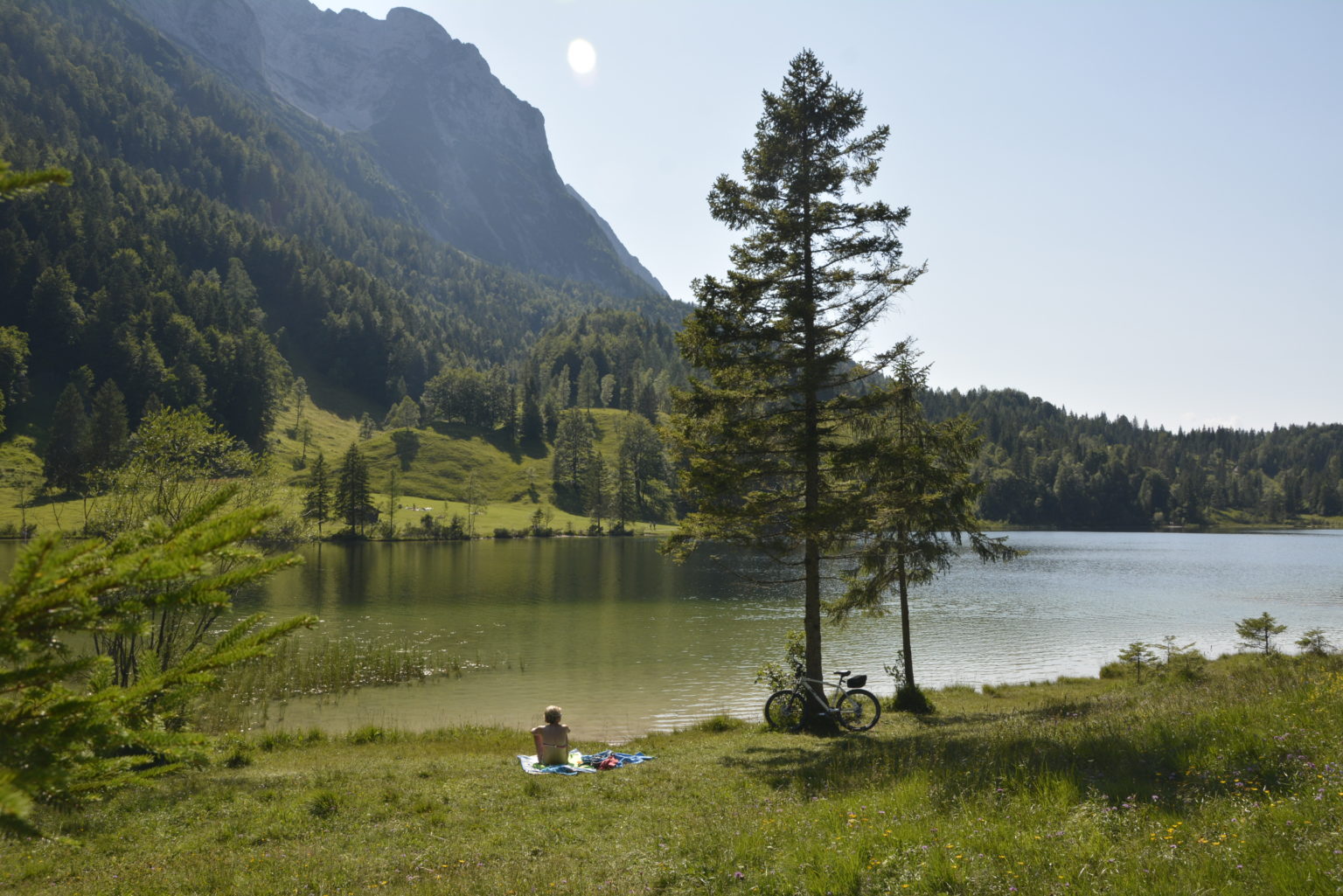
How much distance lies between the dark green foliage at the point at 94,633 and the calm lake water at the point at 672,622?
53.3 ft

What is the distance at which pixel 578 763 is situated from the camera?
16938 millimetres

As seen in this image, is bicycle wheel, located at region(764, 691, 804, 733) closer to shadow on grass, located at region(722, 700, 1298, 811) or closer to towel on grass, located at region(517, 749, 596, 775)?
shadow on grass, located at region(722, 700, 1298, 811)

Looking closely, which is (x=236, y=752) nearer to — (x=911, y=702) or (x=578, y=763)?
(x=578, y=763)

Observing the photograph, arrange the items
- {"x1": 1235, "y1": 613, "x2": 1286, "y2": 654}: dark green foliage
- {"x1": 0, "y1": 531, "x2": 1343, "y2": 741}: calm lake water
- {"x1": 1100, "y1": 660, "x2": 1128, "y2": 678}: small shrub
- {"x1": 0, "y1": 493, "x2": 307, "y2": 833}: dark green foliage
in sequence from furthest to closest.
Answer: {"x1": 1100, "y1": 660, "x2": 1128, "y2": 678}: small shrub → {"x1": 1235, "y1": 613, "x2": 1286, "y2": 654}: dark green foliage → {"x1": 0, "y1": 531, "x2": 1343, "y2": 741}: calm lake water → {"x1": 0, "y1": 493, "x2": 307, "y2": 833}: dark green foliage

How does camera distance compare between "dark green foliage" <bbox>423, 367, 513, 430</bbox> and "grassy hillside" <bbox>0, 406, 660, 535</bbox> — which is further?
"dark green foliage" <bbox>423, 367, 513, 430</bbox>

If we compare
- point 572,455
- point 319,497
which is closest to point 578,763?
point 319,497

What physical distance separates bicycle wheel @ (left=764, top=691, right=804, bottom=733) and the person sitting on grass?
612 centimetres

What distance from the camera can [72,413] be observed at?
12362 cm

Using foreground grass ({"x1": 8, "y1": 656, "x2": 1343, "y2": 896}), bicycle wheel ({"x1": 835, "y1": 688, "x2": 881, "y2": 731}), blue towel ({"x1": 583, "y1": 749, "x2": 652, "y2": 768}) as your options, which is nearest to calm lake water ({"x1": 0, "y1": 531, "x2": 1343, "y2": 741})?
bicycle wheel ({"x1": 835, "y1": 688, "x2": 881, "y2": 731})

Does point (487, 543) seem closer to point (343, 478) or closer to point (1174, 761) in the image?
point (343, 478)

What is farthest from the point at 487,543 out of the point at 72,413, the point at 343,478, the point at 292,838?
the point at 292,838

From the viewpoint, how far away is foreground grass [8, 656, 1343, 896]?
22.3 feet

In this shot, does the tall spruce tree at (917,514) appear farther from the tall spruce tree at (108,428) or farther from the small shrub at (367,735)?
the tall spruce tree at (108,428)

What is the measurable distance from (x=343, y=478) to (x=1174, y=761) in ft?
423
